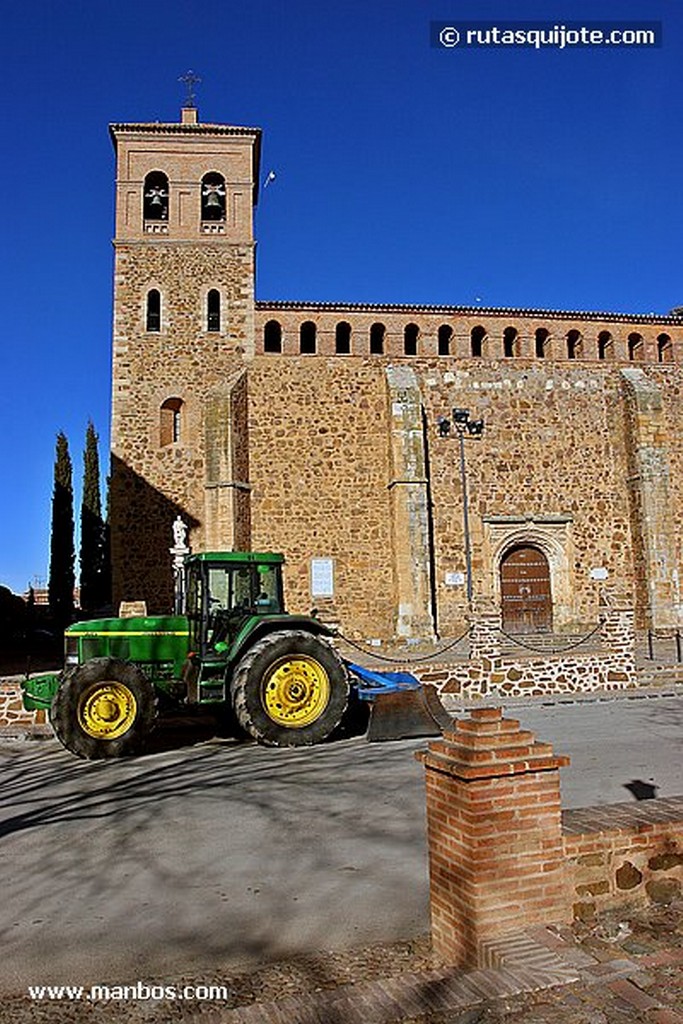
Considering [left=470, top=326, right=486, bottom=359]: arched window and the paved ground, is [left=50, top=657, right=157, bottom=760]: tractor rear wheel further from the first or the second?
[left=470, top=326, right=486, bottom=359]: arched window

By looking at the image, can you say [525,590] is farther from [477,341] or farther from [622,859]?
[622,859]

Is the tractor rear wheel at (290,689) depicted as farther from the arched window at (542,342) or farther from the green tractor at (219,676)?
the arched window at (542,342)

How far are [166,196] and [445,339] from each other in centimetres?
878

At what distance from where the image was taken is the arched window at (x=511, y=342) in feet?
74.3

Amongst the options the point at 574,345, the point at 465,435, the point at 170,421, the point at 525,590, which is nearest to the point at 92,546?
the point at 170,421

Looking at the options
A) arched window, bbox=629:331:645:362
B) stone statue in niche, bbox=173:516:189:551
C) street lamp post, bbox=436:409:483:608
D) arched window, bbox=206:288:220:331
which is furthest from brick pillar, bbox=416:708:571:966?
arched window, bbox=629:331:645:362

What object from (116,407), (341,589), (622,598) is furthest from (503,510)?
(116,407)

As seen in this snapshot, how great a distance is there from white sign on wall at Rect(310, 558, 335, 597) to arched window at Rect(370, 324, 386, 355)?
20.2 ft

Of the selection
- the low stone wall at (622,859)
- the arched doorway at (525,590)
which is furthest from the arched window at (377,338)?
the low stone wall at (622,859)

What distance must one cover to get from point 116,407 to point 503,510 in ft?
35.0

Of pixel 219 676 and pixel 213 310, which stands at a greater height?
pixel 213 310

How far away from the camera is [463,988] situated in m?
3.00

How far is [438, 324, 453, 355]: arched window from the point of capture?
73.5ft

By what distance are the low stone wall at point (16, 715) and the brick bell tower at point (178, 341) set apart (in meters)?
8.27
